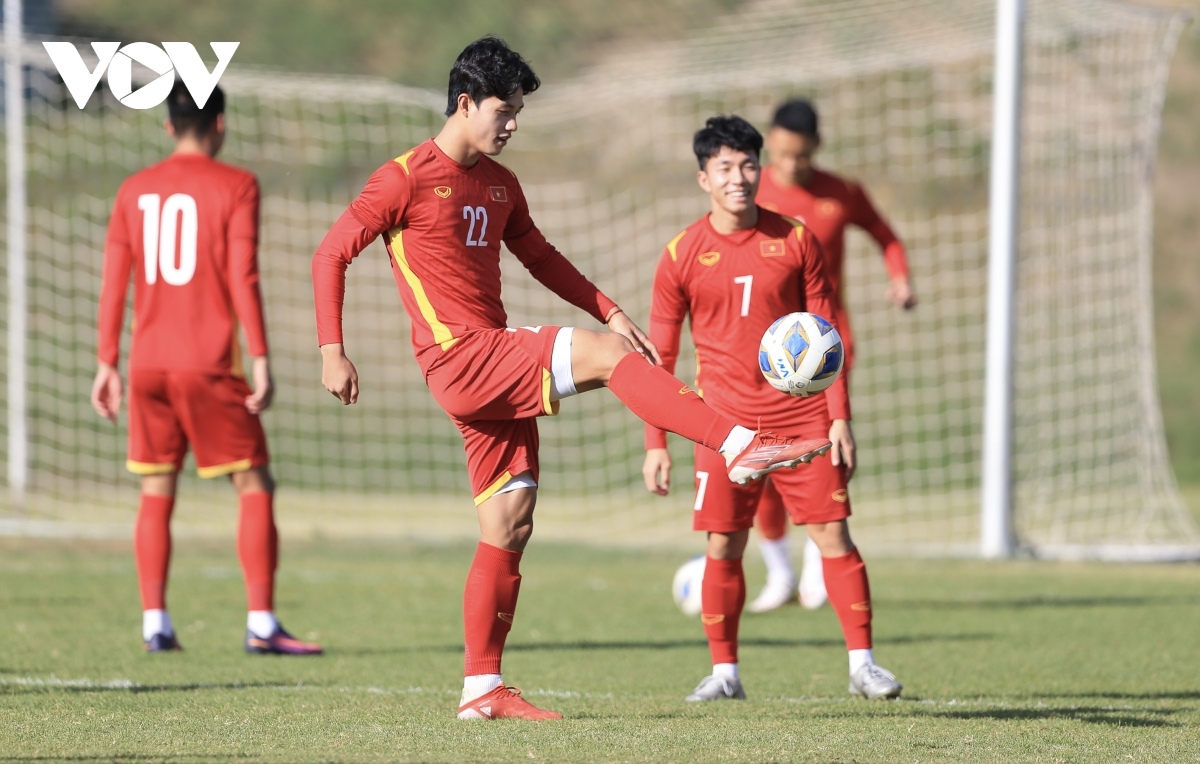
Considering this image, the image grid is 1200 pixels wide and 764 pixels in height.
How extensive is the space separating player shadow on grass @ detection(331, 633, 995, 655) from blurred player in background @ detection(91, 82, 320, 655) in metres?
0.49

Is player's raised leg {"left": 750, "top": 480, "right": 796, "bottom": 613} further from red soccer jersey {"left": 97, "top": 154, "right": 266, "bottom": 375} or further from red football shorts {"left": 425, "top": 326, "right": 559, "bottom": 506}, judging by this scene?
red football shorts {"left": 425, "top": 326, "right": 559, "bottom": 506}

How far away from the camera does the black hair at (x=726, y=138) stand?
205 inches

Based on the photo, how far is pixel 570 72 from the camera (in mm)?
14703

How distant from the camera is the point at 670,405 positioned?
4254 millimetres

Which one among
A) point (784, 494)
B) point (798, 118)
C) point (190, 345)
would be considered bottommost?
point (784, 494)

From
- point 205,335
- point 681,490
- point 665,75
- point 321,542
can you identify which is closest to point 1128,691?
point 205,335

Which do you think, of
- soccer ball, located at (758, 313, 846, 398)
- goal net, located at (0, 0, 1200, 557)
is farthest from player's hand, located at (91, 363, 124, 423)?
goal net, located at (0, 0, 1200, 557)

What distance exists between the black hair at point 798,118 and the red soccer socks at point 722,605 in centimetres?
287

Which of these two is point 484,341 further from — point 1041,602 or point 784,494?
point 1041,602

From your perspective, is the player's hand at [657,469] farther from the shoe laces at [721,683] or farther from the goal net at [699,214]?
the goal net at [699,214]

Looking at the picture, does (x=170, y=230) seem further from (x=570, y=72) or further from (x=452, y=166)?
(x=570, y=72)

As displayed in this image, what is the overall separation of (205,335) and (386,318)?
12119mm

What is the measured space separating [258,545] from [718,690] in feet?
7.37

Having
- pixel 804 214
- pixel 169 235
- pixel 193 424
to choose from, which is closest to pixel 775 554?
pixel 804 214
